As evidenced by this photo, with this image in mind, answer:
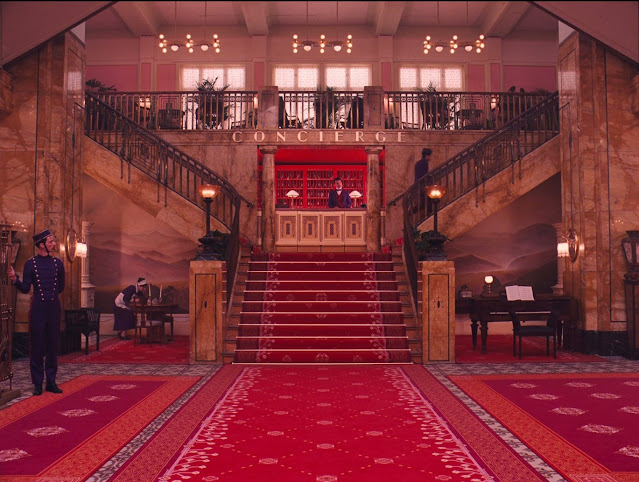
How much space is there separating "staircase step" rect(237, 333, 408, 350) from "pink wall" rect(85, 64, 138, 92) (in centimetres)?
1112

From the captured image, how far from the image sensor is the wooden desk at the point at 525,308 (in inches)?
356

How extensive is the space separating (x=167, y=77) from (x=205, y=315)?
10.8 meters

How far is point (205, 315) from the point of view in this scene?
8.25 meters

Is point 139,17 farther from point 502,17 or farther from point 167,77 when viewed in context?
point 502,17

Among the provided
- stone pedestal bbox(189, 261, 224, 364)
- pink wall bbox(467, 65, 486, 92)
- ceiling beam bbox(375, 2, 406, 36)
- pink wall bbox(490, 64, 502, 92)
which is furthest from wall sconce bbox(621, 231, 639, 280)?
pink wall bbox(467, 65, 486, 92)

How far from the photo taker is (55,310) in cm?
619

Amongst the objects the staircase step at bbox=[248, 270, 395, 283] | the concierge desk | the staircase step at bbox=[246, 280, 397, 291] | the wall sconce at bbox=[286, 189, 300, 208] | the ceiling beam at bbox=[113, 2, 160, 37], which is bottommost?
the staircase step at bbox=[246, 280, 397, 291]

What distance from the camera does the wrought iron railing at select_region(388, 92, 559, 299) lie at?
1028 centimetres

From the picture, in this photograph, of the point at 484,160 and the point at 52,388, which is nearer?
the point at 52,388

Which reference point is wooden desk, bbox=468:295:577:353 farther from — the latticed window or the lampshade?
the latticed window

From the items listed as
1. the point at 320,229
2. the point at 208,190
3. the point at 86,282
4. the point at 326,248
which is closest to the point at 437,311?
the point at 208,190

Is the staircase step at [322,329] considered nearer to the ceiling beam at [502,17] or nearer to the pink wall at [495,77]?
the ceiling beam at [502,17]

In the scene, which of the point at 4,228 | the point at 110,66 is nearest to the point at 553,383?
the point at 4,228

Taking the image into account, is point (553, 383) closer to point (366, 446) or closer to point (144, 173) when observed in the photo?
point (366, 446)
